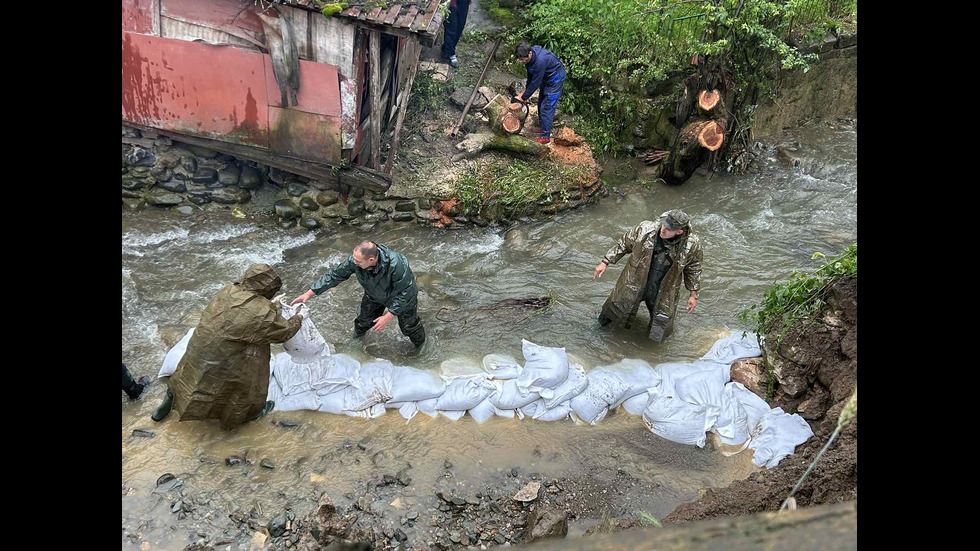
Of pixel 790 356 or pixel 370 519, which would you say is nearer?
pixel 370 519

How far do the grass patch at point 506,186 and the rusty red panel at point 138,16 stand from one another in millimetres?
3871

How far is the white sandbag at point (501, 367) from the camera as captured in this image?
16.2 feet

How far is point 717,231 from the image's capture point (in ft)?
25.8

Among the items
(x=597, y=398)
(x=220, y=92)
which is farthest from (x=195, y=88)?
(x=597, y=398)

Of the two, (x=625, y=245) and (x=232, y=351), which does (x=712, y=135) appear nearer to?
(x=625, y=245)

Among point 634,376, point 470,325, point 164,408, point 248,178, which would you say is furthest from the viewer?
point 248,178

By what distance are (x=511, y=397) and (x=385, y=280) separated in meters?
1.42

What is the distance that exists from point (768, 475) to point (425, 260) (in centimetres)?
447

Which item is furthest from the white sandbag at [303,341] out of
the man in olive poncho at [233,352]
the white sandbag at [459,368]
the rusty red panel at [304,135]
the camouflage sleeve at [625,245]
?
the rusty red panel at [304,135]

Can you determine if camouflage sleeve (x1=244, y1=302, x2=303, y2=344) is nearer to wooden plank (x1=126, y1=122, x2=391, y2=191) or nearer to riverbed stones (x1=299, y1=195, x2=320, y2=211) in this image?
wooden plank (x1=126, y1=122, x2=391, y2=191)

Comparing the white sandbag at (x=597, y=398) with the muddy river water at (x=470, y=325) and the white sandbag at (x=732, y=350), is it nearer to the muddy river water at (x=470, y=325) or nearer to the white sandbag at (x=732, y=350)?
the muddy river water at (x=470, y=325)

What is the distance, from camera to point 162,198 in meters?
7.46
